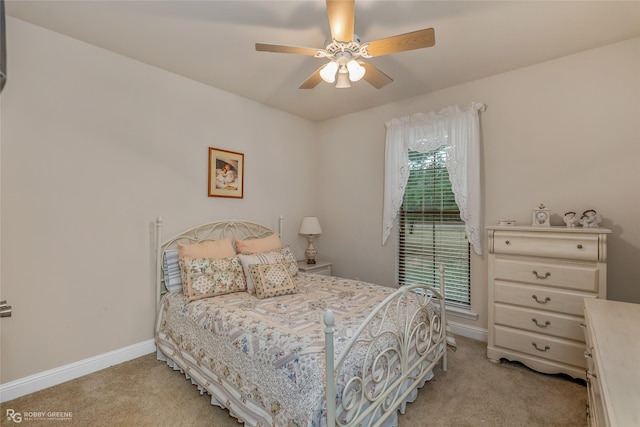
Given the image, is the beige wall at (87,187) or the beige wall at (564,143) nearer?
the beige wall at (87,187)

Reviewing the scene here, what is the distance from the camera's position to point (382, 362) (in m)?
1.68

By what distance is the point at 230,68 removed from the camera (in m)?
2.79

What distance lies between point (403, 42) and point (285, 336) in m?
1.93

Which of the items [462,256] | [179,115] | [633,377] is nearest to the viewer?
[633,377]

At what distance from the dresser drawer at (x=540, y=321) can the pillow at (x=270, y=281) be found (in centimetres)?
185

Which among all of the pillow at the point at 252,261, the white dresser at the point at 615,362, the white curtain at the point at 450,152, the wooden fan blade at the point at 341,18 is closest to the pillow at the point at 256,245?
the pillow at the point at 252,261

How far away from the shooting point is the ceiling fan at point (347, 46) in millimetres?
1612

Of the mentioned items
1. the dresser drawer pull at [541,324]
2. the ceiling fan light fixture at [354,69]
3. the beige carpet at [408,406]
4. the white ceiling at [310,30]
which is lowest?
the beige carpet at [408,406]

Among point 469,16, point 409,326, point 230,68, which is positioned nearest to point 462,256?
point 409,326

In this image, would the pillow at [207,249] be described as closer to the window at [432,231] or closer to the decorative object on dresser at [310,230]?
the decorative object on dresser at [310,230]

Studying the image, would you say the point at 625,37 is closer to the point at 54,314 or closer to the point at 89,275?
the point at 89,275

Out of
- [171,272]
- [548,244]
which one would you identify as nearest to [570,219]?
[548,244]

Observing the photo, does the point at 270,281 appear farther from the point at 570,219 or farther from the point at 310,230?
the point at 570,219

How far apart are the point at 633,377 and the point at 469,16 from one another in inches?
87.9
